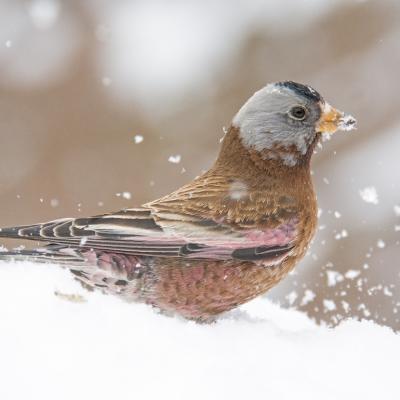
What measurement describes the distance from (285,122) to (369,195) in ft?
17.7

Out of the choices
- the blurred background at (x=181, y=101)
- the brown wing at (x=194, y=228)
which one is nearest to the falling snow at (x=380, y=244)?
the blurred background at (x=181, y=101)

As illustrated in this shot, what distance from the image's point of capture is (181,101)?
11242 millimetres

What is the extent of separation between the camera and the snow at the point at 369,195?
32.3 feet

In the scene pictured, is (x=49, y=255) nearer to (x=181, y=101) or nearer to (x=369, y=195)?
(x=369, y=195)

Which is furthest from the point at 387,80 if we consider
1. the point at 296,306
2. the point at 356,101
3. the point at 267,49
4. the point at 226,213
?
the point at 226,213

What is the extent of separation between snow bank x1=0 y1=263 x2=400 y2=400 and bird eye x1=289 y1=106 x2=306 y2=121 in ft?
4.31

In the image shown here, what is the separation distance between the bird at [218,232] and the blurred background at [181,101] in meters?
3.61

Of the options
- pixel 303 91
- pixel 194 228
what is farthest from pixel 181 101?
pixel 194 228

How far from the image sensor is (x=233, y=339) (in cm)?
Result: 412

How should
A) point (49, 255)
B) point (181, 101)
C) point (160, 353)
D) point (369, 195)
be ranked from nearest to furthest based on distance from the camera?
point (160, 353), point (49, 255), point (369, 195), point (181, 101)

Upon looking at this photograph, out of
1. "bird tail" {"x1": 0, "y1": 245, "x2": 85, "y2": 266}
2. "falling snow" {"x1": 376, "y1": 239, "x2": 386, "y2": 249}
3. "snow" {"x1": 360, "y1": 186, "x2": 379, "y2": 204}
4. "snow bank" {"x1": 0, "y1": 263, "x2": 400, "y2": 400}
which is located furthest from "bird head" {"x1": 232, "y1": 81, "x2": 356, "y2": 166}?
"snow" {"x1": 360, "y1": 186, "x2": 379, "y2": 204}

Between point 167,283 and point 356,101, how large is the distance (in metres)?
7.35

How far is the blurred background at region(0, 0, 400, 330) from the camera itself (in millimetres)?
9641

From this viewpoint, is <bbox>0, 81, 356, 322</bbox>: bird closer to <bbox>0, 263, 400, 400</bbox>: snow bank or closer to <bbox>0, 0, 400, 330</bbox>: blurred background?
<bbox>0, 263, 400, 400</bbox>: snow bank
